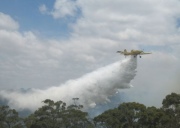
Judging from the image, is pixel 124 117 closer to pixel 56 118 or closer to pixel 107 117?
pixel 107 117

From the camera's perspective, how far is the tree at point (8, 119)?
92.7 meters

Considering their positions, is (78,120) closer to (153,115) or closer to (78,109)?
(78,109)

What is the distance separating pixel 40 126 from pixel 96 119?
16739 millimetres

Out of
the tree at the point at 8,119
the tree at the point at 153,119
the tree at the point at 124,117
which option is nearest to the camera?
the tree at the point at 153,119

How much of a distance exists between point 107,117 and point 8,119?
91.8ft

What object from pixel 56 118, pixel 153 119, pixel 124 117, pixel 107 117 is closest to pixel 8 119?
pixel 56 118

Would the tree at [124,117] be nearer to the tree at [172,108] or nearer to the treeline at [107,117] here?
the treeline at [107,117]

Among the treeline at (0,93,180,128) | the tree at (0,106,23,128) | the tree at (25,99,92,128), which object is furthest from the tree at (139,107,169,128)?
the tree at (0,106,23,128)

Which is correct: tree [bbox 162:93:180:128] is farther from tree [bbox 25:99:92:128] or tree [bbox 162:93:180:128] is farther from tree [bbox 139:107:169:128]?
tree [bbox 25:99:92:128]

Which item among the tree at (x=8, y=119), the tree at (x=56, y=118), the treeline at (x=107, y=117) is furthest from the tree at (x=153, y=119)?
the tree at (x=8, y=119)

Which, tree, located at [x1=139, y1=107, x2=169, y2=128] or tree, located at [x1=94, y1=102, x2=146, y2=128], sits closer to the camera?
tree, located at [x1=139, y1=107, x2=169, y2=128]

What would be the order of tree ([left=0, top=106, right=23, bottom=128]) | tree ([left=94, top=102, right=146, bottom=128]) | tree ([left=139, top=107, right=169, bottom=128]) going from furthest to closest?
tree ([left=94, top=102, right=146, bottom=128]) < tree ([left=0, top=106, right=23, bottom=128]) < tree ([left=139, top=107, right=169, bottom=128])

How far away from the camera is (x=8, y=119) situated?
3664 inches

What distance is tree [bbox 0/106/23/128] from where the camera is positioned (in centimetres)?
9269
